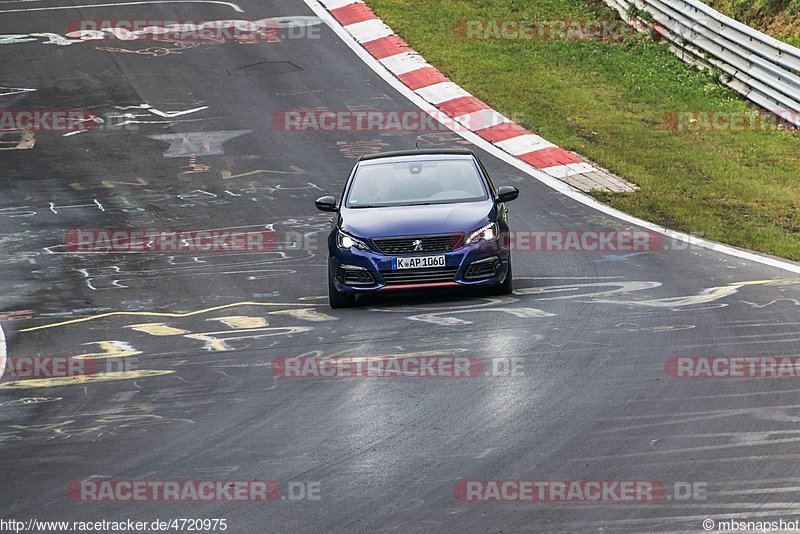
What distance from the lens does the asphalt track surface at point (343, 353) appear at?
25.2 ft

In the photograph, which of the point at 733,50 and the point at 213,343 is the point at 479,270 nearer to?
the point at 213,343

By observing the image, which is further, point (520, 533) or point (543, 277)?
point (543, 277)

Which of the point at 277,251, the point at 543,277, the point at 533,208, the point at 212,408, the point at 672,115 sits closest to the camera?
the point at 212,408

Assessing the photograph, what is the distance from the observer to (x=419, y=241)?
43.9ft

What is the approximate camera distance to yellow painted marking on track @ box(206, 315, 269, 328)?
42.2 feet

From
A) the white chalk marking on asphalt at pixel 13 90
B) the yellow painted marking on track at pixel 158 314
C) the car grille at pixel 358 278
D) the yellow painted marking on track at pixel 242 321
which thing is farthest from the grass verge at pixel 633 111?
the white chalk marking on asphalt at pixel 13 90

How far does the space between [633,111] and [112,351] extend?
13.3 meters

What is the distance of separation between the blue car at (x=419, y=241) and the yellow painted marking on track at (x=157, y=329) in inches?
67.3

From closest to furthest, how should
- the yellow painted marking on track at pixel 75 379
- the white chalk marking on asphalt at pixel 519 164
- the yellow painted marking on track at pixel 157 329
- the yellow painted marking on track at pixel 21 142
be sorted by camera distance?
the yellow painted marking on track at pixel 75 379 < the yellow painted marking on track at pixel 157 329 < the white chalk marking on asphalt at pixel 519 164 < the yellow painted marking on track at pixel 21 142

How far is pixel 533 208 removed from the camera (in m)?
18.0

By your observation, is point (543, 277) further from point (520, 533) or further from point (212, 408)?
point (520, 533)

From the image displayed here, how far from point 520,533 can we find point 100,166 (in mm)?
15236

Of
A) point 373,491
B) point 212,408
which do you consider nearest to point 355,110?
point 212,408

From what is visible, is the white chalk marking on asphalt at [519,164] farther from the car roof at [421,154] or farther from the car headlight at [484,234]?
the car headlight at [484,234]
